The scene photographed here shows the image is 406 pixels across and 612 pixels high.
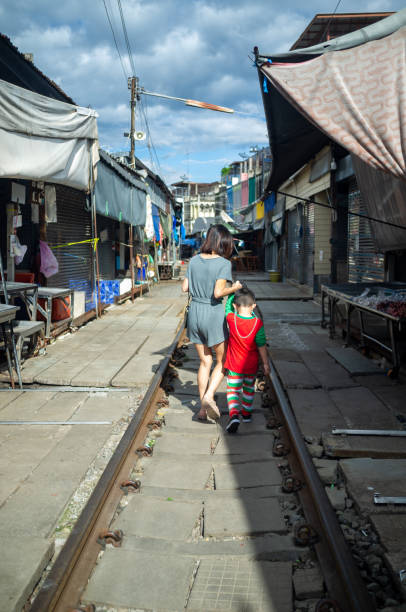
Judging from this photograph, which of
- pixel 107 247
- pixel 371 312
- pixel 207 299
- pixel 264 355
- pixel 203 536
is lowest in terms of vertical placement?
pixel 203 536

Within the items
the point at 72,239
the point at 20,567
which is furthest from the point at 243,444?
the point at 72,239

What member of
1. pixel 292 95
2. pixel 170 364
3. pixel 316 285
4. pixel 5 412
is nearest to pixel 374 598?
pixel 292 95

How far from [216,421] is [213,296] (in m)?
1.33

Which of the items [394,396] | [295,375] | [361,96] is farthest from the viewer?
[295,375]

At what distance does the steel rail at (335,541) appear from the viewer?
2.22 metres

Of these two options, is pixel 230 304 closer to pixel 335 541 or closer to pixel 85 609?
pixel 335 541

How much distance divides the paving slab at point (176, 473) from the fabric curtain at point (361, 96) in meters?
2.75

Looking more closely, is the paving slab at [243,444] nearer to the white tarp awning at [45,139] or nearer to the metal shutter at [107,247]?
the white tarp awning at [45,139]

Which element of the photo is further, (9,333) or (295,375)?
(295,375)

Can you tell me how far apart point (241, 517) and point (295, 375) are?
358 cm

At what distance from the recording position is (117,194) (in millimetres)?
13141

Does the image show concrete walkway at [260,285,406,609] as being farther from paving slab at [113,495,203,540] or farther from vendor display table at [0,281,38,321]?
vendor display table at [0,281,38,321]

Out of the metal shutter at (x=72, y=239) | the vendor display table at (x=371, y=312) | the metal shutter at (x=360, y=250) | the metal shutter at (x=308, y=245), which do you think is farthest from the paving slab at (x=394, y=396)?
the metal shutter at (x=308, y=245)

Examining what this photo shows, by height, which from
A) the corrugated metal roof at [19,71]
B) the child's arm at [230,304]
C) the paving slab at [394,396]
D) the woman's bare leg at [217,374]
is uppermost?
the corrugated metal roof at [19,71]
